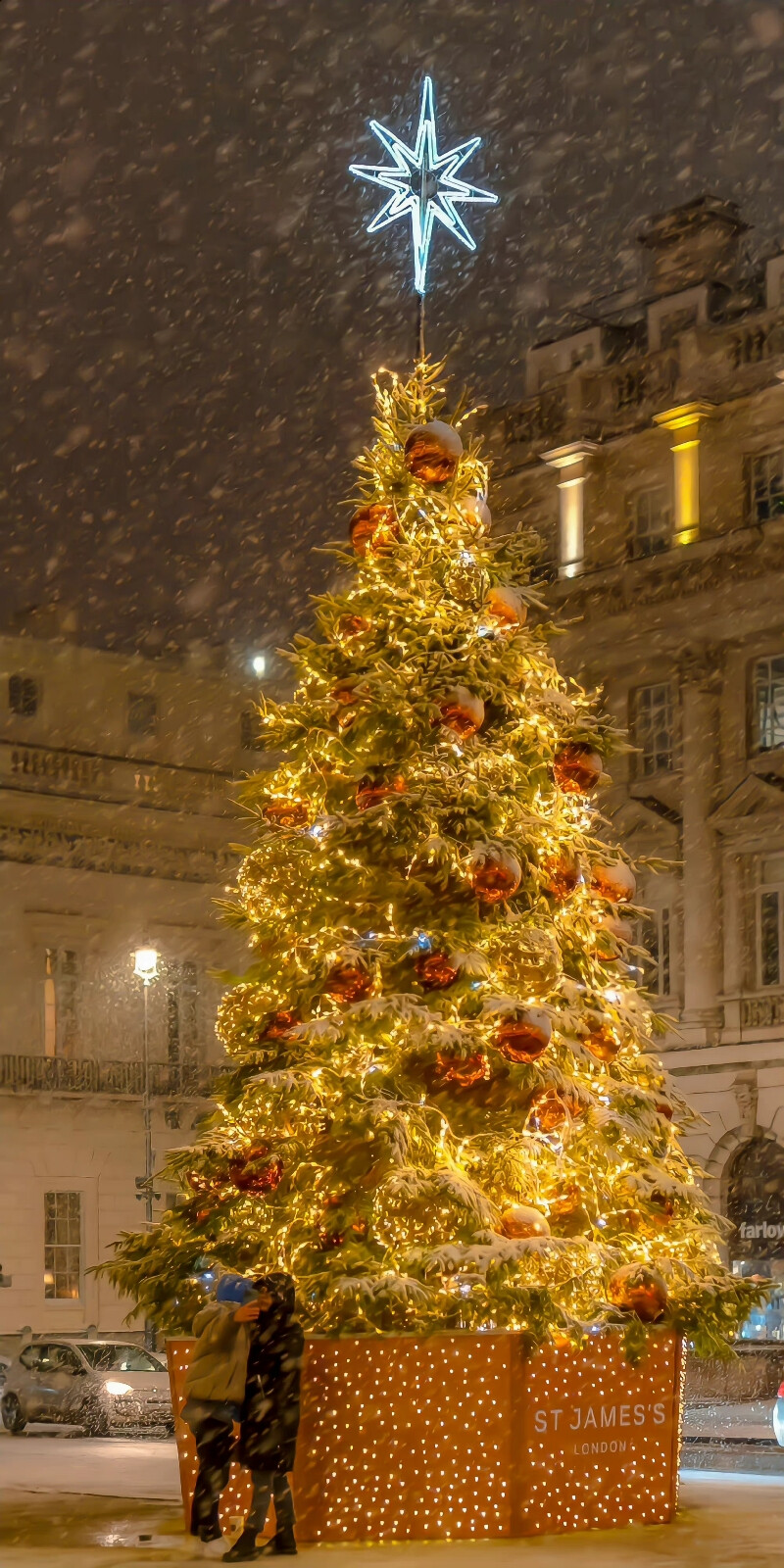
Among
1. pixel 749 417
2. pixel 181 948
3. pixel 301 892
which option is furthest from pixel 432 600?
pixel 181 948

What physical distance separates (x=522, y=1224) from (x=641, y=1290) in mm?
781

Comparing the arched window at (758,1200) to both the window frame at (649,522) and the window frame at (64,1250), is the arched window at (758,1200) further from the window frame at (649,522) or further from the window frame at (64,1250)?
the window frame at (64,1250)

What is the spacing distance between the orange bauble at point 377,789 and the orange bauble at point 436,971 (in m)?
0.94

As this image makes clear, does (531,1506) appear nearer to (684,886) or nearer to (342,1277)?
(342,1277)

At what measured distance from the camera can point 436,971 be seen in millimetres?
11703

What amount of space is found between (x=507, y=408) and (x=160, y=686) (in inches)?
393

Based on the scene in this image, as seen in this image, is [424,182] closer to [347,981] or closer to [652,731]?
[347,981]

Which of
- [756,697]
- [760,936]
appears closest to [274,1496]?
[760,936]

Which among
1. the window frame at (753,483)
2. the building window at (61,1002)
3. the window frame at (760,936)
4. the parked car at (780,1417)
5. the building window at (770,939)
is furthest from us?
the building window at (61,1002)

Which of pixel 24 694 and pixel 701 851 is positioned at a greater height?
pixel 24 694

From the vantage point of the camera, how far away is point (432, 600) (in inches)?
496

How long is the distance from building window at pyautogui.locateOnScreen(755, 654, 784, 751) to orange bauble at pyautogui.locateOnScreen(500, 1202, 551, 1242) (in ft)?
86.7

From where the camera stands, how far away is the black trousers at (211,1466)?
35.5 feet

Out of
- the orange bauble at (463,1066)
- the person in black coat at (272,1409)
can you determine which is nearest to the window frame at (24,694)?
the orange bauble at (463,1066)
